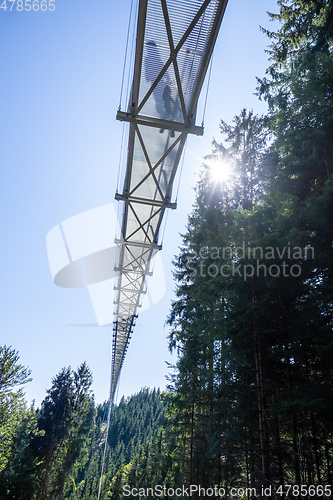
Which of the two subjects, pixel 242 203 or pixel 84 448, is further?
pixel 84 448

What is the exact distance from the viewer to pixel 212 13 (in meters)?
5.30

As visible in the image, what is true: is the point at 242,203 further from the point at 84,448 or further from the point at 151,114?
the point at 84,448

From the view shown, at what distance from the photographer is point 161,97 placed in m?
6.56

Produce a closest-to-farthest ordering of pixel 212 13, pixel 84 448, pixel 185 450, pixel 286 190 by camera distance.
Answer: pixel 212 13 → pixel 286 190 → pixel 185 450 → pixel 84 448

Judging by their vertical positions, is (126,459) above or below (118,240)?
below

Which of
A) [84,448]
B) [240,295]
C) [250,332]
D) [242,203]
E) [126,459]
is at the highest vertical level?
[242,203]

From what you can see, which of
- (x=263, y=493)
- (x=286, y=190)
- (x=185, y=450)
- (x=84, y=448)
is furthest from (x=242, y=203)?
(x=84, y=448)

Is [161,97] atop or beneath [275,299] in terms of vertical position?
atop

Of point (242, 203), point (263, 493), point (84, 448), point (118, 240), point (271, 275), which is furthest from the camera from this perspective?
point (84, 448)

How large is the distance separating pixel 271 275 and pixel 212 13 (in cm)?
557

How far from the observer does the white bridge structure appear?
5363 millimetres

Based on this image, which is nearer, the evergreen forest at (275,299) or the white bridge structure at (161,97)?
the white bridge structure at (161,97)

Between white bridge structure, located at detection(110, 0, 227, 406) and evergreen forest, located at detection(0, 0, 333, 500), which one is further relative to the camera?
evergreen forest, located at detection(0, 0, 333, 500)

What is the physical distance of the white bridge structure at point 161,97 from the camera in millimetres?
5363
